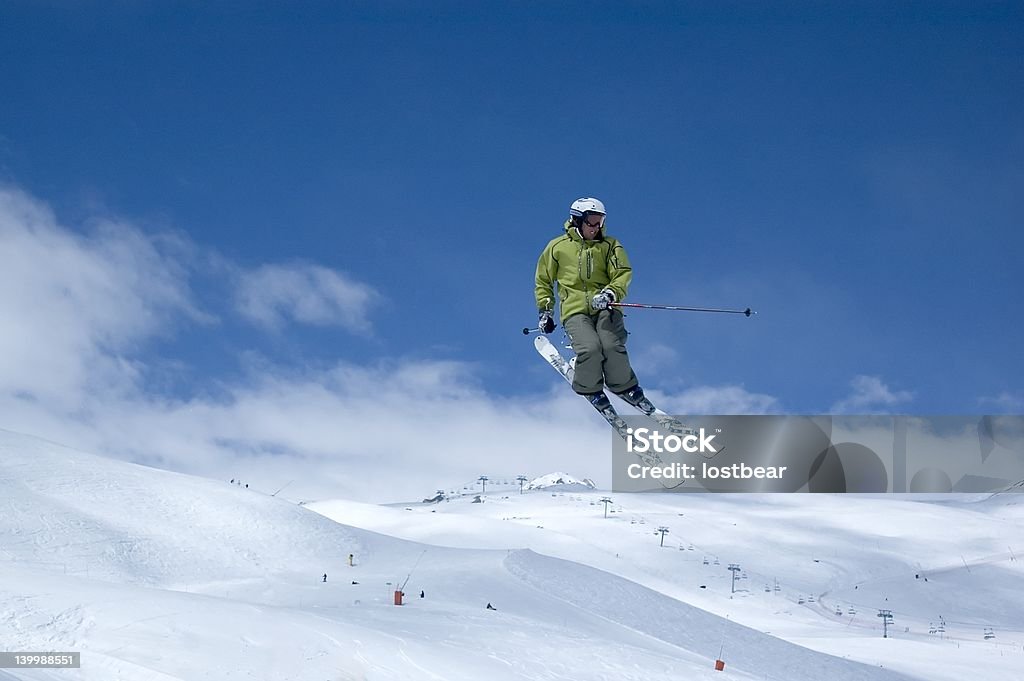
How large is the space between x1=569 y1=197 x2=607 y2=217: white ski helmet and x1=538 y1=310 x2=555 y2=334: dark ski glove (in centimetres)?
135

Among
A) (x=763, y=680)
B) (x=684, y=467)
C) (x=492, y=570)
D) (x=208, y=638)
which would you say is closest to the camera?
(x=684, y=467)

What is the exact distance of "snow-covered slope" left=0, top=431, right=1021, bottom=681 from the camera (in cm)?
1580

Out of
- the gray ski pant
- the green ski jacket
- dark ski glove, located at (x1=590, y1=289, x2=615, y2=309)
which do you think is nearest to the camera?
the gray ski pant

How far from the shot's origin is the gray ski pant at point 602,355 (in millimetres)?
10461

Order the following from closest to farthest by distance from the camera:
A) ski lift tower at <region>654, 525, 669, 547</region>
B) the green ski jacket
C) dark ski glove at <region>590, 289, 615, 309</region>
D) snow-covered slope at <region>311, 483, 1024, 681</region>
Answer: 1. dark ski glove at <region>590, 289, 615, 309</region>
2. the green ski jacket
3. snow-covered slope at <region>311, 483, 1024, 681</region>
4. ski lift tower at <region>654, 525, 669, 547</region>

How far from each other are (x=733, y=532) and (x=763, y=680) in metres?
73.5

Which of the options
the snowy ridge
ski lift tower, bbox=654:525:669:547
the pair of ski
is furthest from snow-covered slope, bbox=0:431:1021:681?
the snowy ridge

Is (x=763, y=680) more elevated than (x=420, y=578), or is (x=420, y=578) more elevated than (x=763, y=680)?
(x=420, y=578)

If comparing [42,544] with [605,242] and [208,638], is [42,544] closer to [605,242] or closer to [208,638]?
[208,638]

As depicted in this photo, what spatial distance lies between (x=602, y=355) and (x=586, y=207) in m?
2.05

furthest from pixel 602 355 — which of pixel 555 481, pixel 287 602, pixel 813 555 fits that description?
pixel 555 481

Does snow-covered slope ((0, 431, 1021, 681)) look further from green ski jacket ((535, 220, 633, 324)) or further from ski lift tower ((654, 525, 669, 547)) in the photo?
ski lift tower ((654, 525, 669, 547))

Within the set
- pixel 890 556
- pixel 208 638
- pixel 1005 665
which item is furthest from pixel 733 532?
pixel 208 638

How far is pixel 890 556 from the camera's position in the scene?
9031cm
